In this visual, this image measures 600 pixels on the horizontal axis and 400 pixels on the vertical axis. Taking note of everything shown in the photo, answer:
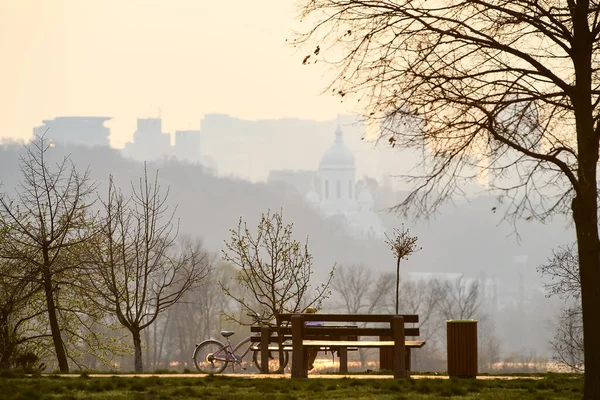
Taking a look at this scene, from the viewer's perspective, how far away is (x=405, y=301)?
358 ft

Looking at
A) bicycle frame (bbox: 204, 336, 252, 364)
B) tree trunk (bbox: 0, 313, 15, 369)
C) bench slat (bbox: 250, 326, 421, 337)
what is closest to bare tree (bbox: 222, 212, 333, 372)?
bicycle frame (bbox: 204, 336, 252, 364)

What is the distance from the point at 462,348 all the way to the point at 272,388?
321 cm

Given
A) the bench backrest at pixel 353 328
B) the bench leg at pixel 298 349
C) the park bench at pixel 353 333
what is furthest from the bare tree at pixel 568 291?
the bench leg at pixel 298 349

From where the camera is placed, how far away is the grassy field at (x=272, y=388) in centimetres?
1192

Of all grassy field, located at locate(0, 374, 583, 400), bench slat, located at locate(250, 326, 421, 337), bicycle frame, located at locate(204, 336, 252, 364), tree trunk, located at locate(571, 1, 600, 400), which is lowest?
grassy field, located at locate(0, 374, 583, 400)

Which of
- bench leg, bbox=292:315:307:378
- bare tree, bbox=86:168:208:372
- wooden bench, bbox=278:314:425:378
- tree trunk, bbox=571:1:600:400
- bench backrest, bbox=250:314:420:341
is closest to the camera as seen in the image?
tree trunk, bbox=571:1:600:400

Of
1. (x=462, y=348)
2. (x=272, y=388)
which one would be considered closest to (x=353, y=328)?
(x=462, y=348)

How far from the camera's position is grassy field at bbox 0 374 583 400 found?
39.1 ft

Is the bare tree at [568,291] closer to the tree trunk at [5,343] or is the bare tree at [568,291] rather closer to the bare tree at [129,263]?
the bare tree at [129,263]

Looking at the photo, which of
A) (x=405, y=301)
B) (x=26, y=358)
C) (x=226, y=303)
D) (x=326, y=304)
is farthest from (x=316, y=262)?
(x=26, y=358)

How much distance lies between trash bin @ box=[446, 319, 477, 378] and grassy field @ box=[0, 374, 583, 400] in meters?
0.68

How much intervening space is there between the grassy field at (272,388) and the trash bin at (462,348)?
0.68m

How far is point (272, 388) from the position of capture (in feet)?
41.9

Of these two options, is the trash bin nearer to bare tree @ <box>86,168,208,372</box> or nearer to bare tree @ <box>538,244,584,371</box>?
bare tree @ <box>86,168,208,372</box>
